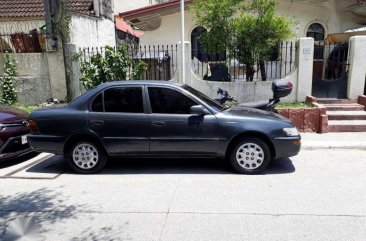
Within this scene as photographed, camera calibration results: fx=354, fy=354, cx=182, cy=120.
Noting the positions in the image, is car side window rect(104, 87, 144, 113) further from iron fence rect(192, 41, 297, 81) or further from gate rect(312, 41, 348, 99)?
gate rect(312, 41, 348, 99)

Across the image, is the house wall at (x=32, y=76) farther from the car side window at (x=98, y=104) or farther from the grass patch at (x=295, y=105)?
the grass patch at (x=295, y=105)

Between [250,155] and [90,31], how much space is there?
29.5 feet

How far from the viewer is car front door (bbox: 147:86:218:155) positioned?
562cm

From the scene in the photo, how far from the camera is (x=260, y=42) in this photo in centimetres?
919

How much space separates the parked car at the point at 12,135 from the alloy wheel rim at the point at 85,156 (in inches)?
55.2

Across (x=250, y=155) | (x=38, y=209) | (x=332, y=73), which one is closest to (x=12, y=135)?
(x=38, y=209)

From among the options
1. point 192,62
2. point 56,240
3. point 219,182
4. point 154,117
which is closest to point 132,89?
point 154,117

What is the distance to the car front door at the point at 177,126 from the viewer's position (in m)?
5.62

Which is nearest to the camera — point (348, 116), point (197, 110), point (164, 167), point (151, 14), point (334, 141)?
point (197, 110)

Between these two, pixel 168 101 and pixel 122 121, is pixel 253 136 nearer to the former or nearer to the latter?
pixel 168 101

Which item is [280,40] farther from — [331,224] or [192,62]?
[331,224]

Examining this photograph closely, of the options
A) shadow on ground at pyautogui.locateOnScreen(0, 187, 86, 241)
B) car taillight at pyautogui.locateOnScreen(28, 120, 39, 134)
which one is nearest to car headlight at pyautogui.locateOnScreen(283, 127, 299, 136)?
shadow on ground at pyautogui.locateOnScreen(0, 187, 86, 241)

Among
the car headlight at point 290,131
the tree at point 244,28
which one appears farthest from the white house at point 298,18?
the car headlight at point 290,131

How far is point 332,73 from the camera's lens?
10.7 meters
